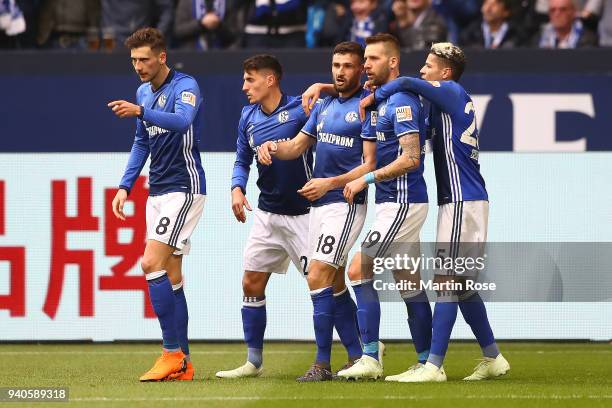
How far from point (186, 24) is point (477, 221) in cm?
592

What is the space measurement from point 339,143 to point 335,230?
558 mm

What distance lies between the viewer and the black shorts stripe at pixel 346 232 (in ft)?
27.1

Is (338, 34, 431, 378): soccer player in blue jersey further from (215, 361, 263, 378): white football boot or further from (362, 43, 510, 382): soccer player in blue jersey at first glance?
(215, 361, 263, 378): white football boot

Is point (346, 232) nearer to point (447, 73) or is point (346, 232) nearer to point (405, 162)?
point (405, 162)

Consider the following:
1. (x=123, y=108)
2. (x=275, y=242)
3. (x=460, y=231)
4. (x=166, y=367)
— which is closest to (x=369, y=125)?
(x=460, y=231)

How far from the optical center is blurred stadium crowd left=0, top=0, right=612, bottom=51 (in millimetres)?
12852

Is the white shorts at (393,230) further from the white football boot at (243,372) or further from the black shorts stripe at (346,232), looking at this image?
the white football boot at (243,372)

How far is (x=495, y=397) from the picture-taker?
7.34m

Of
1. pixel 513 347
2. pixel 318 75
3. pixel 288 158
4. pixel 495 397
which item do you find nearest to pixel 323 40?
pixel 318 75

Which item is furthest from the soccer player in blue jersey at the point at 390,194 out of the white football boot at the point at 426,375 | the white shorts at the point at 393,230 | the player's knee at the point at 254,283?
the player's knee at the point at 254,283

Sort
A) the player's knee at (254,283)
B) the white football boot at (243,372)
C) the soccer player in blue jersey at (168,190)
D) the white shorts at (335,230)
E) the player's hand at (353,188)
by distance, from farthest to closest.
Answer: the player's knee at (254,283)
the white football boot at (243,372)
the soccer player in blue jersey at (168,190)
the white shorts at (335,230)
the player's hand at (353,188)

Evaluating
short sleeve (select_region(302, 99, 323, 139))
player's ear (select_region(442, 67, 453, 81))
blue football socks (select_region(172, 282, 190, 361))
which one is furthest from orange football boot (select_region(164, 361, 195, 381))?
player's ear (select_region(442, 67, 453, 81))

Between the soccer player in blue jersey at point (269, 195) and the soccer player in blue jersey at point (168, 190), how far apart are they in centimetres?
39

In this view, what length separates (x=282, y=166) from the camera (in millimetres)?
8914
